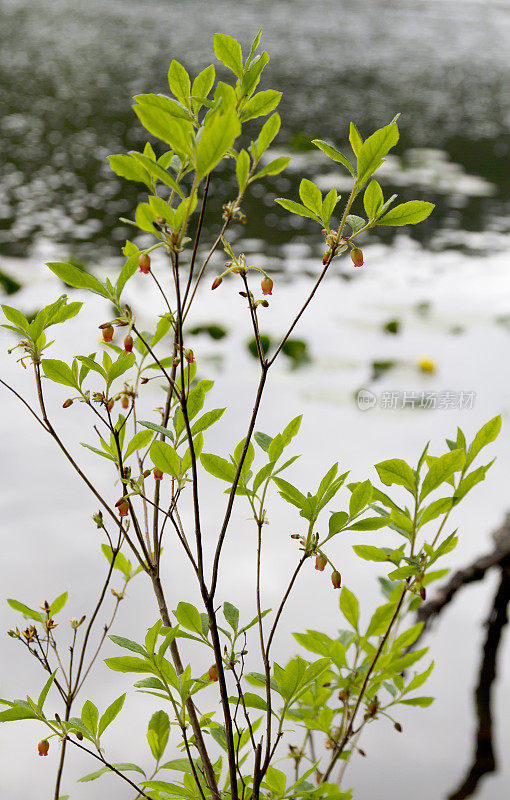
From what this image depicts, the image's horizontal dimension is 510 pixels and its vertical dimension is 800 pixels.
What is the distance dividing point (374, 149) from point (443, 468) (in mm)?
132

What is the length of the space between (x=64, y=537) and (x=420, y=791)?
43 cm

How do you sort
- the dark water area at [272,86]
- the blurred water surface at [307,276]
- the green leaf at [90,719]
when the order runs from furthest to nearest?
1. the dark water area at [272,86]
2. the blurred water surface at [307,276]
3. the green leaf at [90,719]

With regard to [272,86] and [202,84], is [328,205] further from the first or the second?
[272,86]

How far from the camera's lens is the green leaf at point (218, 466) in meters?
0.31

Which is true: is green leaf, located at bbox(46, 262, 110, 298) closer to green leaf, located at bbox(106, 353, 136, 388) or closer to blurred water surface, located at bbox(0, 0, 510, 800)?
green leaf, located at bbox(106, 353, 136, 388)

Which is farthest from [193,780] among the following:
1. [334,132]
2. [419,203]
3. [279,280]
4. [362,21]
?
[362,21]

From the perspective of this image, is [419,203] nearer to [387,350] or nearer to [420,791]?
[420,791]

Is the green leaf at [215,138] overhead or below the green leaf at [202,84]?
below

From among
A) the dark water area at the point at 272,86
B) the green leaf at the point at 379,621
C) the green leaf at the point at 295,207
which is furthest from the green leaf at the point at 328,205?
the dark water area at the point at 272,86

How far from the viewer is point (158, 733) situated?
370mm

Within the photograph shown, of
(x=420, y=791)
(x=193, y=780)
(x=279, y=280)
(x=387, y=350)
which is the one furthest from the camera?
(x=279, y=280)

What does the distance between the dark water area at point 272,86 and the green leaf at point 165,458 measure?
3.81 ft

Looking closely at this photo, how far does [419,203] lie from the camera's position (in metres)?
0.29

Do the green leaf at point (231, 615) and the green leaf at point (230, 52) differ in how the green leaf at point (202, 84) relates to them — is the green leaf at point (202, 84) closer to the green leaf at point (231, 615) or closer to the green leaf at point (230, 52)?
the green leaf at point (230, 52)
